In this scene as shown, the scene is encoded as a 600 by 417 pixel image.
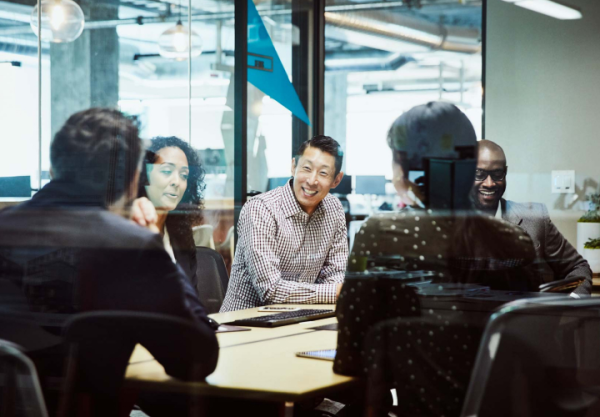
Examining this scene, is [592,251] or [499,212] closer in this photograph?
[499,212]

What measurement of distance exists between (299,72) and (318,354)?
3.58 meters

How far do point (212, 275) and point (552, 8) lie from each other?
89.9 inches

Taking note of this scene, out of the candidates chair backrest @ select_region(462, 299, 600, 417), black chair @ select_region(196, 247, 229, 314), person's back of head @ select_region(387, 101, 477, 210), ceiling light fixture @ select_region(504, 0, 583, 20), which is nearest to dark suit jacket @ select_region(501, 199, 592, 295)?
chair backrest @ select_region(462, 299, 600, 417)

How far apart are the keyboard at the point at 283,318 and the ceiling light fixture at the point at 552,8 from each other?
2.18m

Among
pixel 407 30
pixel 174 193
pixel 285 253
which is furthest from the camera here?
pixel 407 30

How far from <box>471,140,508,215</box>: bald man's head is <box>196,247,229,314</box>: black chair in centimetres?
105

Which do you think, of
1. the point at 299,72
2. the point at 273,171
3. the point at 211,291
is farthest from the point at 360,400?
the point at 299,72

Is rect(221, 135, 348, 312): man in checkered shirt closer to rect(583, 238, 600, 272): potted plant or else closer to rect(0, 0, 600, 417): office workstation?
rect(0, 0, 600, 417): office workstation

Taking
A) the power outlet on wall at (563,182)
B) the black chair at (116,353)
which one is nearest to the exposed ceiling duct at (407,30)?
the power outlet on wall at (563,182)

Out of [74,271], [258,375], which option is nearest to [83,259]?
[74,271]

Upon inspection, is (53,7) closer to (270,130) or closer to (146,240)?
(146,240)

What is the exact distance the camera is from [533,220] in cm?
241

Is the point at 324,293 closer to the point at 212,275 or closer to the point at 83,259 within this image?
the point at 212,275

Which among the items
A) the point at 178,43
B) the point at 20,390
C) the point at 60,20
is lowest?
the point at 20,390
